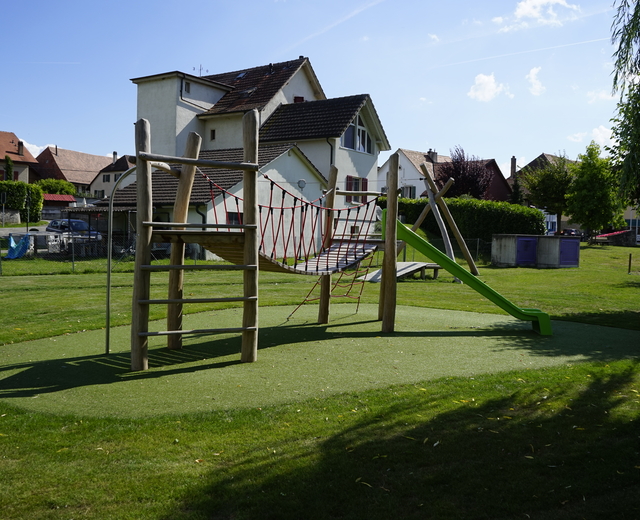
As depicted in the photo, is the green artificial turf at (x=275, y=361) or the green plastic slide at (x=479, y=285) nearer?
the green artificial turf at (x=275, y=361)

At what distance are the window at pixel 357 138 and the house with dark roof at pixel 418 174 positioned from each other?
12.6 metres

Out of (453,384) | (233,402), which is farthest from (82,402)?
(453,384)

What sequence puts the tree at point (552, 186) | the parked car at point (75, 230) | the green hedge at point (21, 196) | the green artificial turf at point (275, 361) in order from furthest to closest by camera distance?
1. the green hedge at point (21, 196)
2. the tree at point (552, 186)
3. the parked car at point (75, 230)
4. the green artificial turf at point (275, 361)

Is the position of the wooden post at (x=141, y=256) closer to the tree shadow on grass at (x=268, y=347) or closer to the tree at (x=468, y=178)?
the tree shadow on grass at (x=268, y=347)

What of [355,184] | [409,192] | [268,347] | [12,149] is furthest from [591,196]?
[12,149]

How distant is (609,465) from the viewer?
4078 millimetres

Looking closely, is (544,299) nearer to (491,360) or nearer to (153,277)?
(491,360)

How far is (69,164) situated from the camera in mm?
85625

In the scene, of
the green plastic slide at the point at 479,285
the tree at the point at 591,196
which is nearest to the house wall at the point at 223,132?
the tree at the point at 591,196

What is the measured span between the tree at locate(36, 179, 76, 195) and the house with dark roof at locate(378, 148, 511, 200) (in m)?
38.9

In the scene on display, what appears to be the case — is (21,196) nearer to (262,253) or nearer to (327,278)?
(327,278)

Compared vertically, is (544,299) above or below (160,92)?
below

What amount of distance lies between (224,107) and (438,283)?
20.0 metres

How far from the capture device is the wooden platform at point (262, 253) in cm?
702
